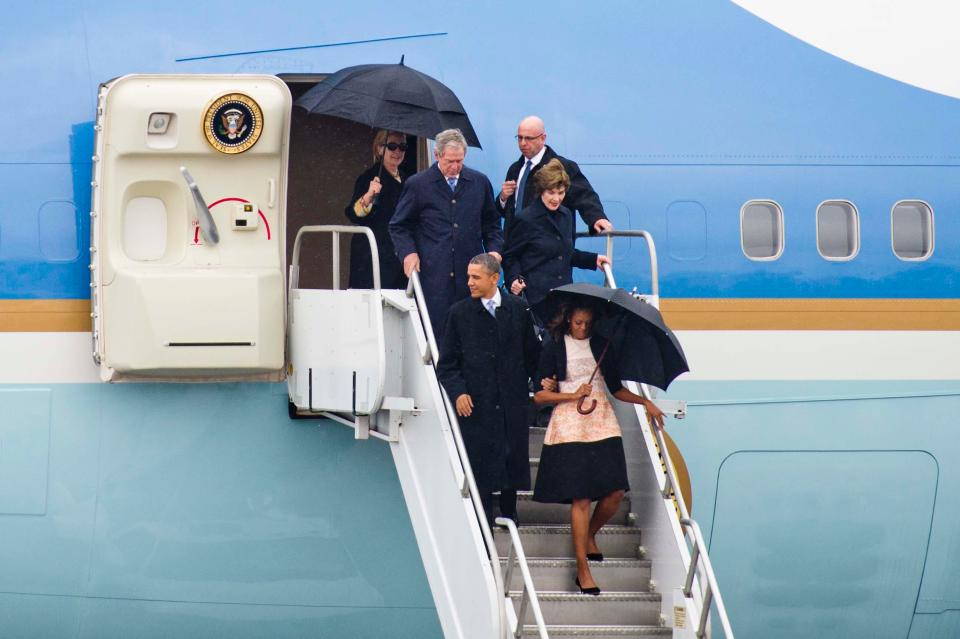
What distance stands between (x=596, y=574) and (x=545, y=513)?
60 centimetres

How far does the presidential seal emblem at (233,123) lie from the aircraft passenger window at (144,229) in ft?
1.84

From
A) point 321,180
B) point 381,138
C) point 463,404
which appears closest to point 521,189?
point 381,138

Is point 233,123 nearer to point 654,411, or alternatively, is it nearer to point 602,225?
point 602,225

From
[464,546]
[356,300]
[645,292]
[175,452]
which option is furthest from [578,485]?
[175,452]

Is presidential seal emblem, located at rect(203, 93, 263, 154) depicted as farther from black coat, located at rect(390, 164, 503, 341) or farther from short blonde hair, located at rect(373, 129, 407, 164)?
black coat, located at rect(390, 164, 503, 341)

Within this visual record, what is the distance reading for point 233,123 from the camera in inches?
340

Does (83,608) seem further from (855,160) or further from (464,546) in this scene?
(855,160)

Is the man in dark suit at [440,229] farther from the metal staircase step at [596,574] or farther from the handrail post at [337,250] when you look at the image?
the metal staircase step at [596,574]

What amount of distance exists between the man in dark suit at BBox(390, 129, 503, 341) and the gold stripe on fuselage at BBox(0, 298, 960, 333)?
168 centimetres

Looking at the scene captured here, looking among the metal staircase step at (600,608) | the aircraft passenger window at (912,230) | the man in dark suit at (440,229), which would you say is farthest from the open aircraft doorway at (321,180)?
the metal staircase step at (600,608)

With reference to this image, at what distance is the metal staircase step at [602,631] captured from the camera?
7387mm

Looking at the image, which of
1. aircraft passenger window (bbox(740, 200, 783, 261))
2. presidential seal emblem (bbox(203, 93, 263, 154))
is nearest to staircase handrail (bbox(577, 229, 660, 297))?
aircraft passenger window (bbox(740, 200, 783, 261))

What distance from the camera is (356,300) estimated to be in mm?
8156

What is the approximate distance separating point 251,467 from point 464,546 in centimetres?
208
